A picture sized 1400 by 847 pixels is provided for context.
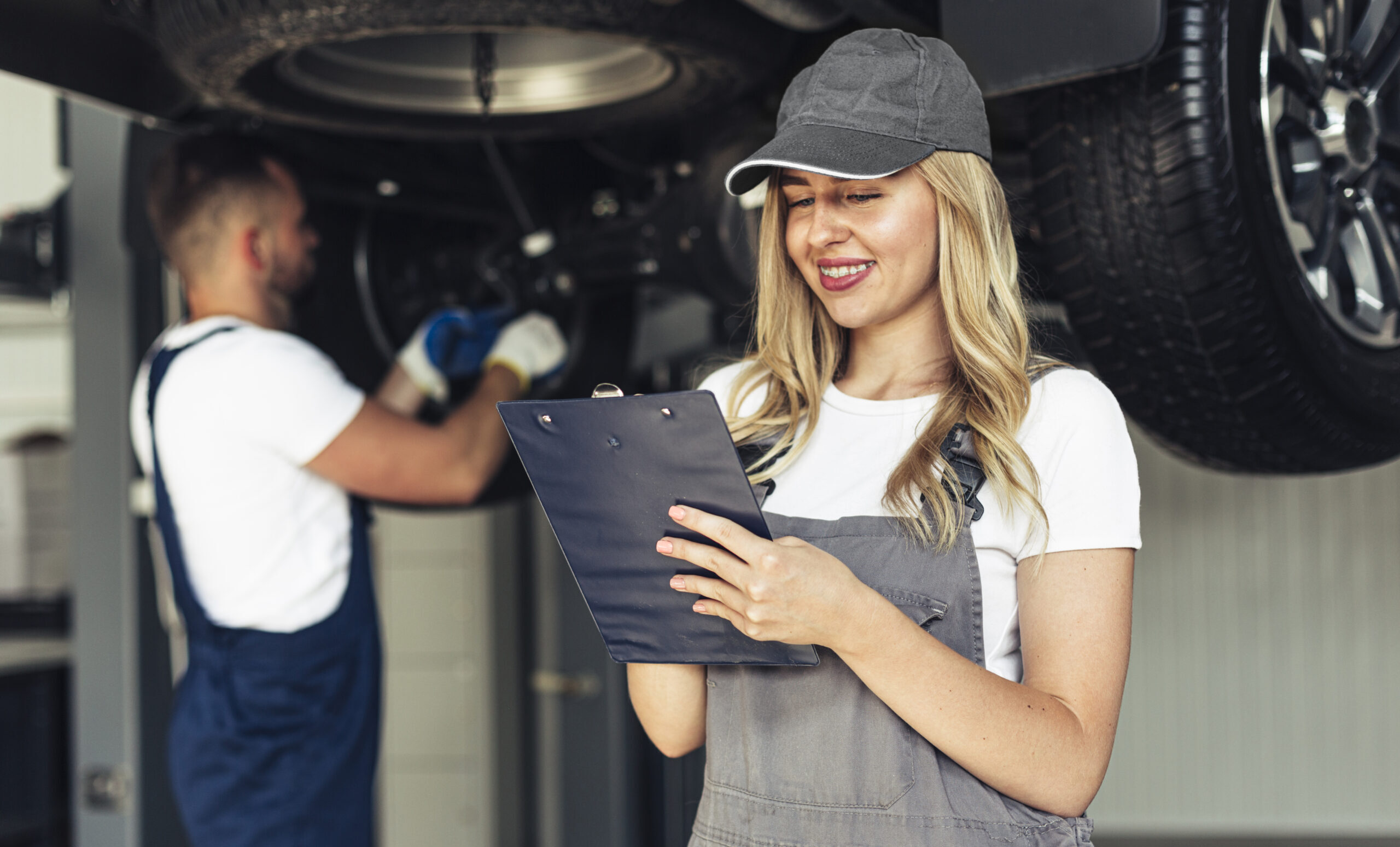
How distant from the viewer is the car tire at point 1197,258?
43.1 inches

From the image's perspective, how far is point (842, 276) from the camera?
1.02 metres

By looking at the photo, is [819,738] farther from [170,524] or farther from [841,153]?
[170,524]

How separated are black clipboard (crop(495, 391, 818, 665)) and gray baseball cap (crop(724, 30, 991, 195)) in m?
0.26

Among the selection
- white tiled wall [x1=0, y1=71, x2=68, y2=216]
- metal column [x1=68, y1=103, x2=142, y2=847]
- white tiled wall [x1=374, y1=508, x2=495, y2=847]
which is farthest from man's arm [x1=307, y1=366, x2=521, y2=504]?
white tiled wall [x1=0, y1=71, x2=68, y2=216]

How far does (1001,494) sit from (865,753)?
24 centimetres

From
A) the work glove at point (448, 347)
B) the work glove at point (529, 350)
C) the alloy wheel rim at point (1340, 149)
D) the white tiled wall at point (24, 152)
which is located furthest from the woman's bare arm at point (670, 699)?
the white tiled wall at point (24, 152)

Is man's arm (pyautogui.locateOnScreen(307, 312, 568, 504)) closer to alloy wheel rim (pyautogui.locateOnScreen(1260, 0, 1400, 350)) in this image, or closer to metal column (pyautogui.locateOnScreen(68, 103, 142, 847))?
metal column (pyautogui.locateOnScreen(68, 103, 142, 847))

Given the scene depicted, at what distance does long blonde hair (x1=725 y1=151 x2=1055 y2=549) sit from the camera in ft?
3.06

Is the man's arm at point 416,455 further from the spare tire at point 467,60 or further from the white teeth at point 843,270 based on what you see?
the white teeth at point 843,270

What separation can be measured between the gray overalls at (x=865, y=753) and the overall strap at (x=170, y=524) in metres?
1.15

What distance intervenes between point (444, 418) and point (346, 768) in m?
0.64

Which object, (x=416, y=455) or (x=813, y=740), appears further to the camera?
(x=416, y=455)

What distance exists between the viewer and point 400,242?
7.20ft

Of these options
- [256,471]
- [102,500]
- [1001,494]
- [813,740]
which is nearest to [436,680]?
[102,500]
